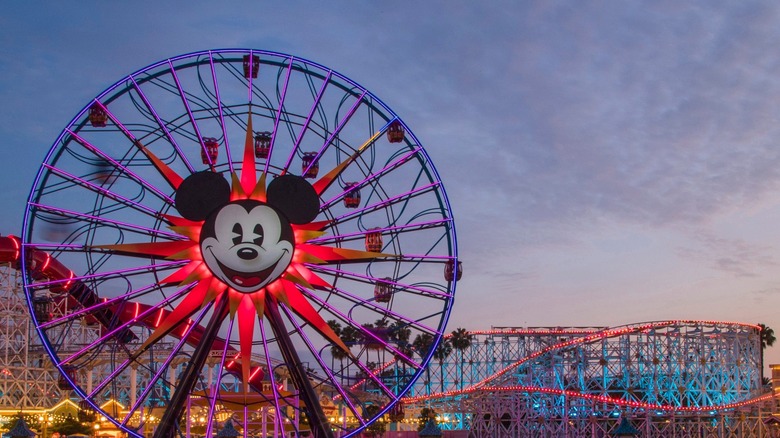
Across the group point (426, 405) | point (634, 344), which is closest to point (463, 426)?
point (426, 405)

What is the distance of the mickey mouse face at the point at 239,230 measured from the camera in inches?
932

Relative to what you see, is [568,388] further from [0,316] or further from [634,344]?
[0,316]

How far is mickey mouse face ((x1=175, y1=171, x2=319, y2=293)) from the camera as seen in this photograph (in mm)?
23672

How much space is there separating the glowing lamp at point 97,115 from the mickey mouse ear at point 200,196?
3.98 meters

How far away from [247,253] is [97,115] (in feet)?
20.5

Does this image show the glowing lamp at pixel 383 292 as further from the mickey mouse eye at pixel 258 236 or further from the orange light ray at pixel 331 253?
the mickey mouse eye at pixel 258 236

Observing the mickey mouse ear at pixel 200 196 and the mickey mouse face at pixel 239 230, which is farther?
the mickey mouse ear at pixel 200 196

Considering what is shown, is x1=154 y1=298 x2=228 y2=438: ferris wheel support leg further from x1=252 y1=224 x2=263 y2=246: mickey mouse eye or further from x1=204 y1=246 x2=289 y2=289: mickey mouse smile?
x1=252 y1=224 x2=263 y2=246: mickey mouse eye

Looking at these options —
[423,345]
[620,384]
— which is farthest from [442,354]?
[423,345]

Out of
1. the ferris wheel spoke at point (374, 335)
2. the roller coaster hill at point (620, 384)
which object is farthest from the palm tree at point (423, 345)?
the roller coaster hill at point (620, 384)

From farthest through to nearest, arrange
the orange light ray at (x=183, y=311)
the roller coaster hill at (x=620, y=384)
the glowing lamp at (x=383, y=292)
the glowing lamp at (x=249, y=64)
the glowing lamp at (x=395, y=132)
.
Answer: the roller coaster hill at (x=620, y=384) < the glowing lamp at (x=249, y=64) < the glowing lamp at (x=395, y=132) < the glowing lamp at (x=383, y=292) < the orange light ray at (x=183, y=311)

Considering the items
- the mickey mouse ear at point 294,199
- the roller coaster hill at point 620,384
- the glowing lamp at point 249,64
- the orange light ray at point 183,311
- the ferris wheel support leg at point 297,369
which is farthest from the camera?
the roller coaster hill at point 620,384

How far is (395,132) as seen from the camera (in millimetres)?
28250

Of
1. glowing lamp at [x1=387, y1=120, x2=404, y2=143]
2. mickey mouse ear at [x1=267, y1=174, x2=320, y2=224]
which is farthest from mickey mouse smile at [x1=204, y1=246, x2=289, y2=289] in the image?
glowing lamp at [x1=387, y1=120, x2=404, y2=143]
